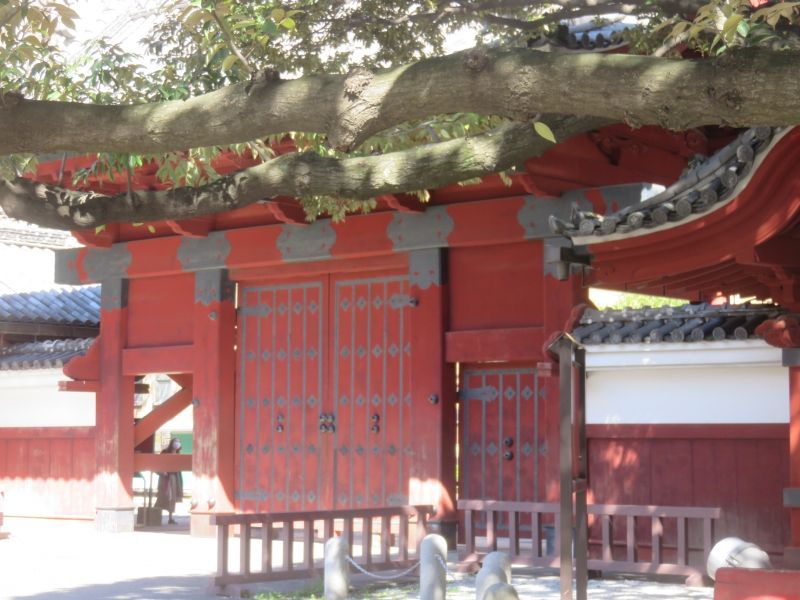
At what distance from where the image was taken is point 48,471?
17688 millimetres

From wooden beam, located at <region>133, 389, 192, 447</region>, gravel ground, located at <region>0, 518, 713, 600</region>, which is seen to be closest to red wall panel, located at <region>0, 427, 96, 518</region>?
wooden beam, located at <region>133, 389, 192, 447</region>

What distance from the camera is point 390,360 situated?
14.8m

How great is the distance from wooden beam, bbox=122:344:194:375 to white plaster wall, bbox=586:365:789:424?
598 centimetres

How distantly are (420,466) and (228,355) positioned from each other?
Result: 10.6 ft

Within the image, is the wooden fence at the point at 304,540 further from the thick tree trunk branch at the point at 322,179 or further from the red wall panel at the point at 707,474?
the thick tree trunk branch at the point at 322,179

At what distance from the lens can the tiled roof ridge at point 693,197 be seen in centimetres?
834

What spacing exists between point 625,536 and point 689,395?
1.43m

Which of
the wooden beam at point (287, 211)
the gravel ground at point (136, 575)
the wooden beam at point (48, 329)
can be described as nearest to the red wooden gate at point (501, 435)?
the gravel ground at point (136, 575)

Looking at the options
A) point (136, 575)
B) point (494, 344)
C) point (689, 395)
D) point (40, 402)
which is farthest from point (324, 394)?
point (689, 395)

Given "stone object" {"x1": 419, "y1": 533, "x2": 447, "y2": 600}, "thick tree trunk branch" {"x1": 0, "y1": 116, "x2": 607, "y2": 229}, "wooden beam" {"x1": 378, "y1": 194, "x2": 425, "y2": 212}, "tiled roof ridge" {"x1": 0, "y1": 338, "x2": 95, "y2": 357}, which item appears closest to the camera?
"thick tree trunk branch" {"x1": 0, "y1": 116, "x2": 607, "y2": 229}

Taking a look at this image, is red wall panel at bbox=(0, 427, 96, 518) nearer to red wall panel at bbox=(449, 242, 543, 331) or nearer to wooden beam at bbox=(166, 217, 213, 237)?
wooden beam at bbox=(166, 217, 213, 237)

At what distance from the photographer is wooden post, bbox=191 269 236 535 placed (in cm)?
1580

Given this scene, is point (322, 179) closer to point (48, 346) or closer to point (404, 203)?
point (404, 203)

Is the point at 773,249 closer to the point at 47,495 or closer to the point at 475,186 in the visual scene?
the point at 475,186
